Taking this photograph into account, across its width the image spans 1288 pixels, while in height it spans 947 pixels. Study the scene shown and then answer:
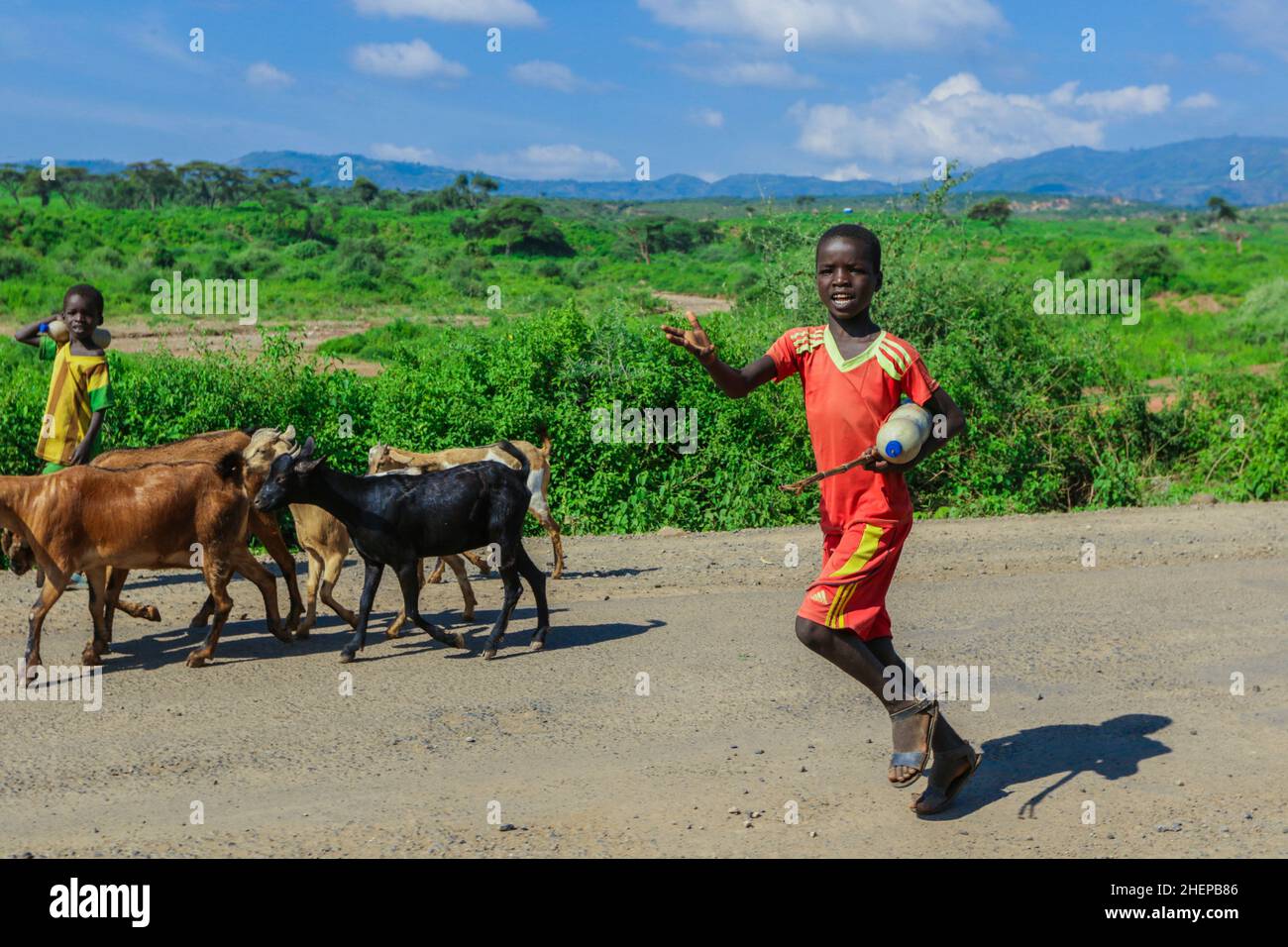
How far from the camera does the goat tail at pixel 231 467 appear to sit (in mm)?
8398

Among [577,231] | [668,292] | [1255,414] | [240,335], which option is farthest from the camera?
[577,231]

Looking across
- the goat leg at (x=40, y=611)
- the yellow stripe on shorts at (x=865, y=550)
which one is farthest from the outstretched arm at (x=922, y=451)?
the goat leg at (x=40, y=611)

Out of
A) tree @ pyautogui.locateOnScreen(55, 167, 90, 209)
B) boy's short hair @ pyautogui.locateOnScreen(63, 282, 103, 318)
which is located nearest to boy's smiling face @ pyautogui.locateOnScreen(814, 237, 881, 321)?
boy's short hair @ pyautogui.locateOnScreen(63, 282, 103, 318)

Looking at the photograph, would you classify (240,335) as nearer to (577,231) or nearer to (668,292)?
(668,292)

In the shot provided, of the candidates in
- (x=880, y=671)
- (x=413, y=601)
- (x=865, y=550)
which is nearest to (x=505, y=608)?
(x=413, y=601)

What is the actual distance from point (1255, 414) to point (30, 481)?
14.4m

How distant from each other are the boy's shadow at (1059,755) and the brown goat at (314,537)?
404cm

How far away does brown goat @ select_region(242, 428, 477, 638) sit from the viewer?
29.2 ft

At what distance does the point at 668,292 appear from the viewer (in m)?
52.8

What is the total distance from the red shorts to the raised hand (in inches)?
36.7

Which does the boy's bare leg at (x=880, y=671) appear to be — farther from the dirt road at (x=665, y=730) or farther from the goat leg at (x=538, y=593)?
the goat leg at (x=538, y=593)

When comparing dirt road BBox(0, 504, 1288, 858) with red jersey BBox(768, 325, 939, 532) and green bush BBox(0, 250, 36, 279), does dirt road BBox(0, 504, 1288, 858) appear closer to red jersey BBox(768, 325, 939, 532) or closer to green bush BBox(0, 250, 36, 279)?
red jersey BBox(768, 325, 939, 532)

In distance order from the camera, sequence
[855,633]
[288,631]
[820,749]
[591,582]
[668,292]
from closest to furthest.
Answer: [855,633]
[820,749]
[288,631]
[591,582]
[668,292]

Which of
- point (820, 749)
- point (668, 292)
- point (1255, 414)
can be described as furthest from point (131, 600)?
point (668, 292)
